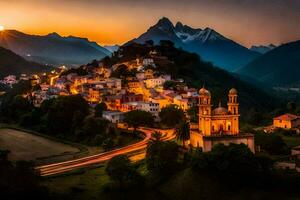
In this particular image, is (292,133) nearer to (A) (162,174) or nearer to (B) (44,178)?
(A) (162,174)

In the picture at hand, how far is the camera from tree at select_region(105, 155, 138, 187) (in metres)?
29.1

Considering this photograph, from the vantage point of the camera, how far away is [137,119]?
148ft

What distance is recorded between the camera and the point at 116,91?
60906 mm

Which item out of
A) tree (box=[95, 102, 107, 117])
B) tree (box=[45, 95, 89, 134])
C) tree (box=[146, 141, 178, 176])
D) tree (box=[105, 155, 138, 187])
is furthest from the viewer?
tree (box=[95, 102, 107, 117])

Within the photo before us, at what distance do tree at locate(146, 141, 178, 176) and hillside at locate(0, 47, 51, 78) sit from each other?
10013 centimetres

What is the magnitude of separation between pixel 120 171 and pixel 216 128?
8.65 m

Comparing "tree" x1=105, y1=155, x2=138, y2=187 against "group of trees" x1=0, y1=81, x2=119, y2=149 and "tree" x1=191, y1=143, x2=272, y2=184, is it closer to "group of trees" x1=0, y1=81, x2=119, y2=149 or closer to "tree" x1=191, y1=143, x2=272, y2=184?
"tree" x1=191, y1=143, x2=272, y2=184

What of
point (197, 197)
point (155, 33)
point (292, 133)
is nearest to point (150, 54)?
point (292, 133)

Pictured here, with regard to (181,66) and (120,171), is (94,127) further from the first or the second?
(181,66)

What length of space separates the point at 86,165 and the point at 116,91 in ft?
91.3

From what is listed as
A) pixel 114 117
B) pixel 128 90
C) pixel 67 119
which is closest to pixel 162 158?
pixel 114 117

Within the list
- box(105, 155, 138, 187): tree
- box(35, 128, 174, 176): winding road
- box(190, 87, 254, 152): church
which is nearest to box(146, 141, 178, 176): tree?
box(105, 155, 138, 187): tree

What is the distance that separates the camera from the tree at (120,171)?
29125mm

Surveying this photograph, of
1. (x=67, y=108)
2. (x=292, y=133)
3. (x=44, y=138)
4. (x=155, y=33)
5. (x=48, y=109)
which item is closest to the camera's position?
(x=292, y=133)
